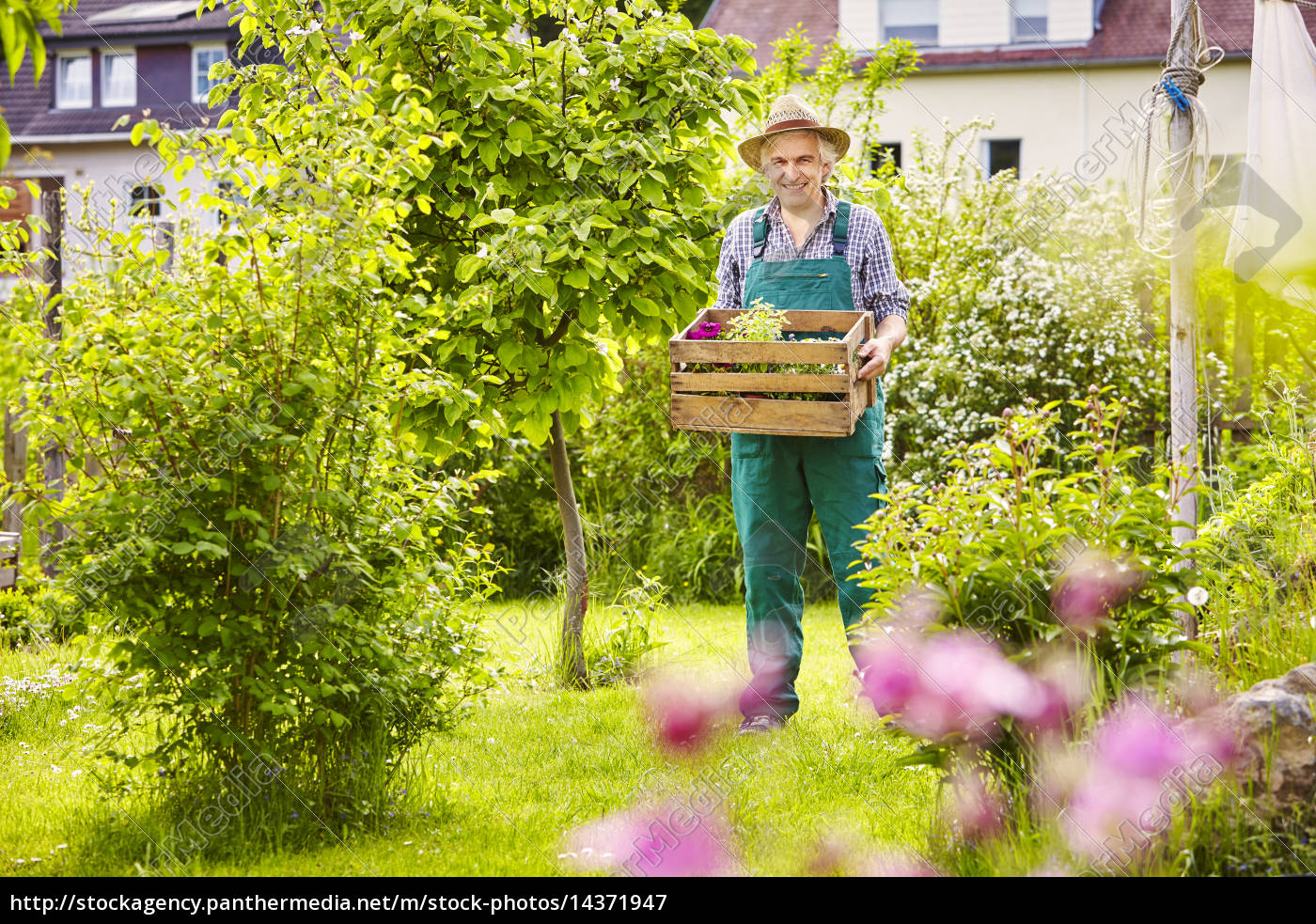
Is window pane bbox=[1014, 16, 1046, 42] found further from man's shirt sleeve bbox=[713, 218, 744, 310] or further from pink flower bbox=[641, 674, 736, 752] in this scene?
pink flower bbox=[641, 674, 736, 752]

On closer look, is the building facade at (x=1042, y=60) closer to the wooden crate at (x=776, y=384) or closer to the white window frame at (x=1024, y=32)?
the white window frame at (x=1024, y=32)

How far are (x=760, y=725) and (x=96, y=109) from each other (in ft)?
72.6

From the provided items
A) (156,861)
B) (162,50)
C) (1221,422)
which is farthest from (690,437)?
(162,50)

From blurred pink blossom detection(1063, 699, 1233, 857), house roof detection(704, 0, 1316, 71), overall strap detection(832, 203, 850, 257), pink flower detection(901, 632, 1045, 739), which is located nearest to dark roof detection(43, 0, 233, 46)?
house roof detection(704, 0, 1316, 71)

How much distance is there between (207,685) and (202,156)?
144 centimetres

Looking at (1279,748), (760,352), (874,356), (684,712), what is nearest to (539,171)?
(760,352)

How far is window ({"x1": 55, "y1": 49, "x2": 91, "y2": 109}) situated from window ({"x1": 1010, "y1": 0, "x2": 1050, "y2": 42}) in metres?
16.9

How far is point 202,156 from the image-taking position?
3191 mm

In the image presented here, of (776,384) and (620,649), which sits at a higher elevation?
(776,384)

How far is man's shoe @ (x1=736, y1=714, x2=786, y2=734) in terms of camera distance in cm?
418

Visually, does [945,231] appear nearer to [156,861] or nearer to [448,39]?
[448,39]

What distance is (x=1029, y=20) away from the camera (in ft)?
53.9

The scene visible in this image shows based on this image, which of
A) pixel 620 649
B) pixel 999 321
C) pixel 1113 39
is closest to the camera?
pixel 620 649

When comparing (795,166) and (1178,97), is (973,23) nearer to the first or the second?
(1178,97)
